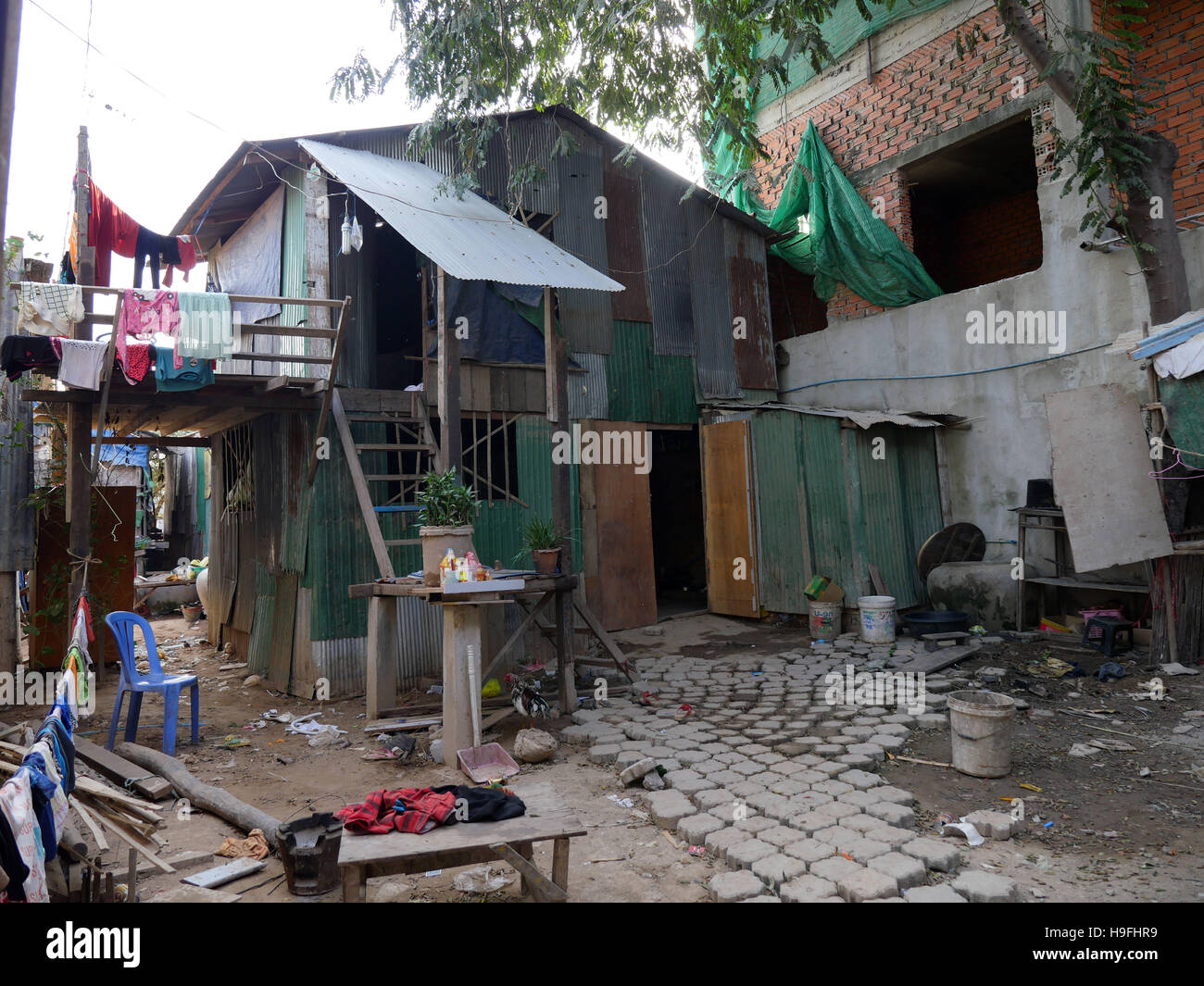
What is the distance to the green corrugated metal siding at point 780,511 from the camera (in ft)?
34.1

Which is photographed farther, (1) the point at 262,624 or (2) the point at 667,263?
(2) the point at 667,263

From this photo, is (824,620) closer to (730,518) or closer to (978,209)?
(730,518)

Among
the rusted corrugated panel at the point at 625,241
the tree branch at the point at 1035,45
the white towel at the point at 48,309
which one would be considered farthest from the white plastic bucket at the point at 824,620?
the white towel at the point at 48,309

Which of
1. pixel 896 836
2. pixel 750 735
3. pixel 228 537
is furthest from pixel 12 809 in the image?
pixel 228 537

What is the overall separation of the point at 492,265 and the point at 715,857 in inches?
202

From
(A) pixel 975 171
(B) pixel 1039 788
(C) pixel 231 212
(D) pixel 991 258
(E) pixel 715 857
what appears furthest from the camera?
(D) pixel 991 258

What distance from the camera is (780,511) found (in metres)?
10.6

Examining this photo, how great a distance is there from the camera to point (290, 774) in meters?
5.83

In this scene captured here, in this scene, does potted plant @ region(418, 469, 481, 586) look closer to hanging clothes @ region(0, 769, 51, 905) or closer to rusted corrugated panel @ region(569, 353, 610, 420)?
hanging clothes @ region(0, 769, 51, 905)

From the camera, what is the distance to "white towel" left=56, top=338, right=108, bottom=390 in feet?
21.3

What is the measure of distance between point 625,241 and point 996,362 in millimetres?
5336

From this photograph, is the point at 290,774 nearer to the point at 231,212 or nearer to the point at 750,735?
the point at 750,735

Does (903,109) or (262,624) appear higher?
(903,109)

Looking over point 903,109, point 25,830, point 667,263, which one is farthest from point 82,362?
point 903,109
